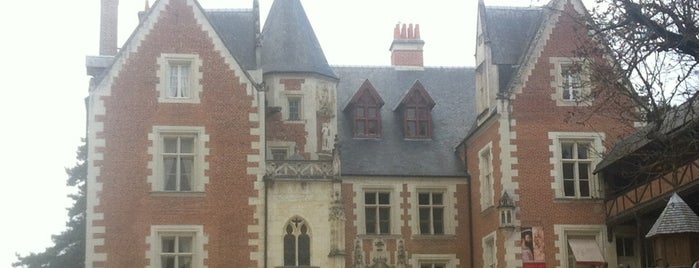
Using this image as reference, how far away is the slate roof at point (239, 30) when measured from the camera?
31672 millimetres

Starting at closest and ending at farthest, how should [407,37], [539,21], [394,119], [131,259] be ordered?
[131,259] < [539,21] < [394,119] < [407,37]

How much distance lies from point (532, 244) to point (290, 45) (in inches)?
356

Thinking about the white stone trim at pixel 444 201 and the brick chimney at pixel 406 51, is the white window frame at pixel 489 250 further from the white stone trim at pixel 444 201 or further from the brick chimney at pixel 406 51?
the brick chimney at pixel 406 51

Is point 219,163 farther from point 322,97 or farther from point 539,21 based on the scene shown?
point 539,21

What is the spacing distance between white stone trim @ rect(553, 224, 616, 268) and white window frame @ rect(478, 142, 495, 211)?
2129 mm

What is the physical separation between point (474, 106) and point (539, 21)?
5.06m

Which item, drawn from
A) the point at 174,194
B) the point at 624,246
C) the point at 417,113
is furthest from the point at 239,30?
the point at 624,246

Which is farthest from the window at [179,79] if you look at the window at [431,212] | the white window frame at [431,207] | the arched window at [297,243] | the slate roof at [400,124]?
the window at [431,212]

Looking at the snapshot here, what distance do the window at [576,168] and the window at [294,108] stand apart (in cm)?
747

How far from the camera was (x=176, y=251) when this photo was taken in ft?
96.6

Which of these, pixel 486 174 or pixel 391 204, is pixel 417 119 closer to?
pixel 391 204

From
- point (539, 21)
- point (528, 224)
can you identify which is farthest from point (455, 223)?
point (539, 21)

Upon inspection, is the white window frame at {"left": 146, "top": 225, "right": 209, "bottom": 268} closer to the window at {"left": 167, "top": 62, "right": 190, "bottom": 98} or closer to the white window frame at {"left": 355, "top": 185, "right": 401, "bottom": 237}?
the window at {"left": 167, "top": 62, "right": 190, "bottom": 98}

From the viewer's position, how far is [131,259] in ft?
95.5
